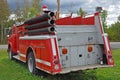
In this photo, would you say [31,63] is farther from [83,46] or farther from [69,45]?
[83,46]

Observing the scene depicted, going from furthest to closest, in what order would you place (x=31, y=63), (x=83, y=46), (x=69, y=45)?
(x=31, y=63) < (x=83, y=46) < (x=69, y=45)

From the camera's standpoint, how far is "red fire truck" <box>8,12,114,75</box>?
875 centimetres

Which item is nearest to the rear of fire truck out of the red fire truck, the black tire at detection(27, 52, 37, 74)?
the red fire truck

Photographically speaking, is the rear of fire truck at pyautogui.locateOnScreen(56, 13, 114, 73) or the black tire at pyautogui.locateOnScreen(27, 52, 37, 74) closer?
the rear of fire truck at pyautogui.locateOnScreen(56, 13, 114, 73)

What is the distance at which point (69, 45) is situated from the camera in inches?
363

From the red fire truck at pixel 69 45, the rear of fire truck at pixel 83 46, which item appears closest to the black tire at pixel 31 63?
the red fire truck at pixel 69 45

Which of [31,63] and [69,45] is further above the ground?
[69,45]

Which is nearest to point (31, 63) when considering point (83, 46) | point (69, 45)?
point (69, 45)

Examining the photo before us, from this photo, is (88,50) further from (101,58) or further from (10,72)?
(10,72)

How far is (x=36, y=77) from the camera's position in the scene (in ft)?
32.9

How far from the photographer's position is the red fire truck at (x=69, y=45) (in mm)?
8750

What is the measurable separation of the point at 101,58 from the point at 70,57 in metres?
1.15

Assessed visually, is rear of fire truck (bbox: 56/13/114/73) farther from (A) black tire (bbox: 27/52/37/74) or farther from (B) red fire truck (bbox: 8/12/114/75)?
(A) black tire (bbox: 27/52/37/74)

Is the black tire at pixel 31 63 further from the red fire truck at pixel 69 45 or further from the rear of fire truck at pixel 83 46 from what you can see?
the rear of fire truck at pixel 83 46
